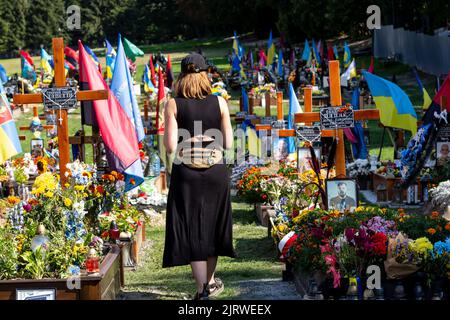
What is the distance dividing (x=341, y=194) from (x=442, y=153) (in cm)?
571

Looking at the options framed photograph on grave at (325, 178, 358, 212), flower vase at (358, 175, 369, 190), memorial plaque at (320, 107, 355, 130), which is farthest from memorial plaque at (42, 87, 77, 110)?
flower vase at (358, 175, 369, 190)

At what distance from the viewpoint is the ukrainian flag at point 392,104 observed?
15117mm

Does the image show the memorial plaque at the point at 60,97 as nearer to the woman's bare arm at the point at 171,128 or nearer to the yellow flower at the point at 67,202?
the yellow flower at the point at 67,202

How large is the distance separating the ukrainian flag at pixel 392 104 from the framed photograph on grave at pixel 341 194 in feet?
17.0

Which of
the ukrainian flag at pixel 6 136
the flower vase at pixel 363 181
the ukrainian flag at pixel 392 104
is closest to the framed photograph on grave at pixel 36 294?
the ukrainian flag at pixel 6 136

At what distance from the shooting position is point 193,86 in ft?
24.7

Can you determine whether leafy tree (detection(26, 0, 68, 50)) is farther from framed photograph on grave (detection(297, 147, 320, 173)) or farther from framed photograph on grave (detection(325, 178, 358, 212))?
framed photograph on grave (detection(325, 178, 358, 212))

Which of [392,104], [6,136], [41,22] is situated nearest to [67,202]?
[6,136]

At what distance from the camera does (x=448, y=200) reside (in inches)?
519

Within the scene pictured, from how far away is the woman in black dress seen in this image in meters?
7.49

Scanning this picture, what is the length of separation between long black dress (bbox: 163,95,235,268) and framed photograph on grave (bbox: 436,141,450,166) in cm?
820

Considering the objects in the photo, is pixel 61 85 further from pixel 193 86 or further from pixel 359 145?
pixel 359 145
